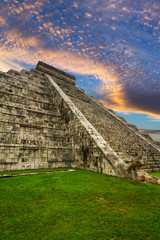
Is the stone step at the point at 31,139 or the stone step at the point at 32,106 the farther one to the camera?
the stone step at the point at 32,106

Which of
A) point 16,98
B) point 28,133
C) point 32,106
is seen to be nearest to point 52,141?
point 28,133

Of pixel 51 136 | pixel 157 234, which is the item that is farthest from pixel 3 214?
pixel 51 136

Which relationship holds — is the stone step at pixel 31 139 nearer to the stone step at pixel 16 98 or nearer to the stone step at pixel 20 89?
the stone step at pixel 16 98

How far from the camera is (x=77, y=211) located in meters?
2.41

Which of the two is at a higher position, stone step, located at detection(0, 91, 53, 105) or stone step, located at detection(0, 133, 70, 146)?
stone step, located at detection(0, 91, 53, 105)

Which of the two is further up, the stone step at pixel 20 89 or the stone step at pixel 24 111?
the stone step at pixel 20 89

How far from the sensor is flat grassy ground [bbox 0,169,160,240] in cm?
185

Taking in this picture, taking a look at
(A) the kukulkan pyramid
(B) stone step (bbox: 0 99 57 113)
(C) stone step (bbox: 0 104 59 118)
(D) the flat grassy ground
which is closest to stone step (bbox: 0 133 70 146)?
(A) the kukulkan pyramid

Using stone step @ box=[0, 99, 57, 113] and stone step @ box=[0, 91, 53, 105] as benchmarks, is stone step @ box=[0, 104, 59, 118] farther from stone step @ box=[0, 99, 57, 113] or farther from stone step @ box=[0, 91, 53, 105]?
stone step @ box=[0, 91, 53, 105]

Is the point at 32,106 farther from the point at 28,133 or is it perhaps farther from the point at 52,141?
the point at 52,141

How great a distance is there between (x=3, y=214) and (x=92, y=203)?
171 centimetres

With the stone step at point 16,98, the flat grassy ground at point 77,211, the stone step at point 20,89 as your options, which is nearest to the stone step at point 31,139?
the flat grassy ground at point 77,211

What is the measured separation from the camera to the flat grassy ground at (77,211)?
1.85 meters

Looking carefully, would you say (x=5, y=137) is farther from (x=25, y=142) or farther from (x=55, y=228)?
(x=55, y=228)
